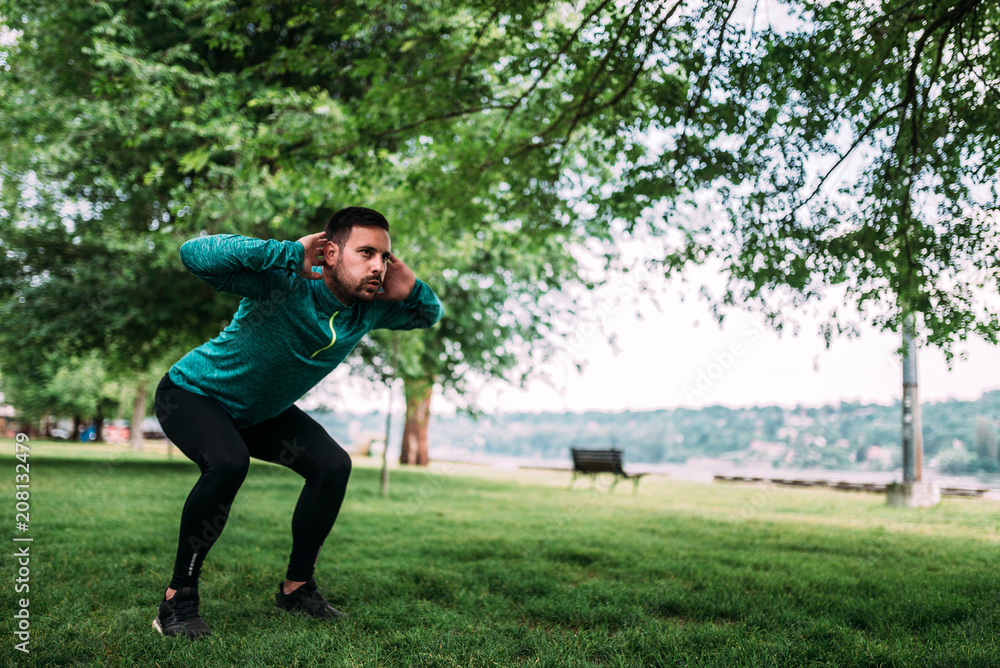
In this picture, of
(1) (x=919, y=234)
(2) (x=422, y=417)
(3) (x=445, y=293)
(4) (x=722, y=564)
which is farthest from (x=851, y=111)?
(2) (x=422, y=417)

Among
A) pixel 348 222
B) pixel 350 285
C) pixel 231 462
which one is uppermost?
pixel 348 222

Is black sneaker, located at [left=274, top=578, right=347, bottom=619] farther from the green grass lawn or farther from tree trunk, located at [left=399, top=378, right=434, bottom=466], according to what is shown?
tree trunk, located at [left=399, top=378, right=434, bottom=466]

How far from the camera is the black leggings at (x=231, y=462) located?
2.92m

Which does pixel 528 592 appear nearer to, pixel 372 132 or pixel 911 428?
pixel 372 132

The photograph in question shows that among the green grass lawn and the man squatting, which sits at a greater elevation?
the man squatting

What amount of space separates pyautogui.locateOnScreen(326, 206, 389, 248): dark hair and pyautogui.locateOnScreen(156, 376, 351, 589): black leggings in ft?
3.21

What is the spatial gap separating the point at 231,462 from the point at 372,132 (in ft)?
15.0

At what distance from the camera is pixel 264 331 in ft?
9.78

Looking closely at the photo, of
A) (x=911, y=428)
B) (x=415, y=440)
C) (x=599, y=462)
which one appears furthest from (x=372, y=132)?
(x=415, y=440)

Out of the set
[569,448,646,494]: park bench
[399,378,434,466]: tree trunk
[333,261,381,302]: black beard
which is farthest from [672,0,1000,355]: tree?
[399,378,434,466]: tree trunk

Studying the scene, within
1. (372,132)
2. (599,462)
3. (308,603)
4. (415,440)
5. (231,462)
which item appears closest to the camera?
(231,462)

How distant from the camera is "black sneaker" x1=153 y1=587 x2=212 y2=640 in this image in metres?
2.92

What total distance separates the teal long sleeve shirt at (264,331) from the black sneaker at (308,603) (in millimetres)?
946

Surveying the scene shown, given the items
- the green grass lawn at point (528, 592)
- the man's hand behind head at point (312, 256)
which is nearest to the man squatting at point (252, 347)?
the man's hand behind head at point (312, 256)
